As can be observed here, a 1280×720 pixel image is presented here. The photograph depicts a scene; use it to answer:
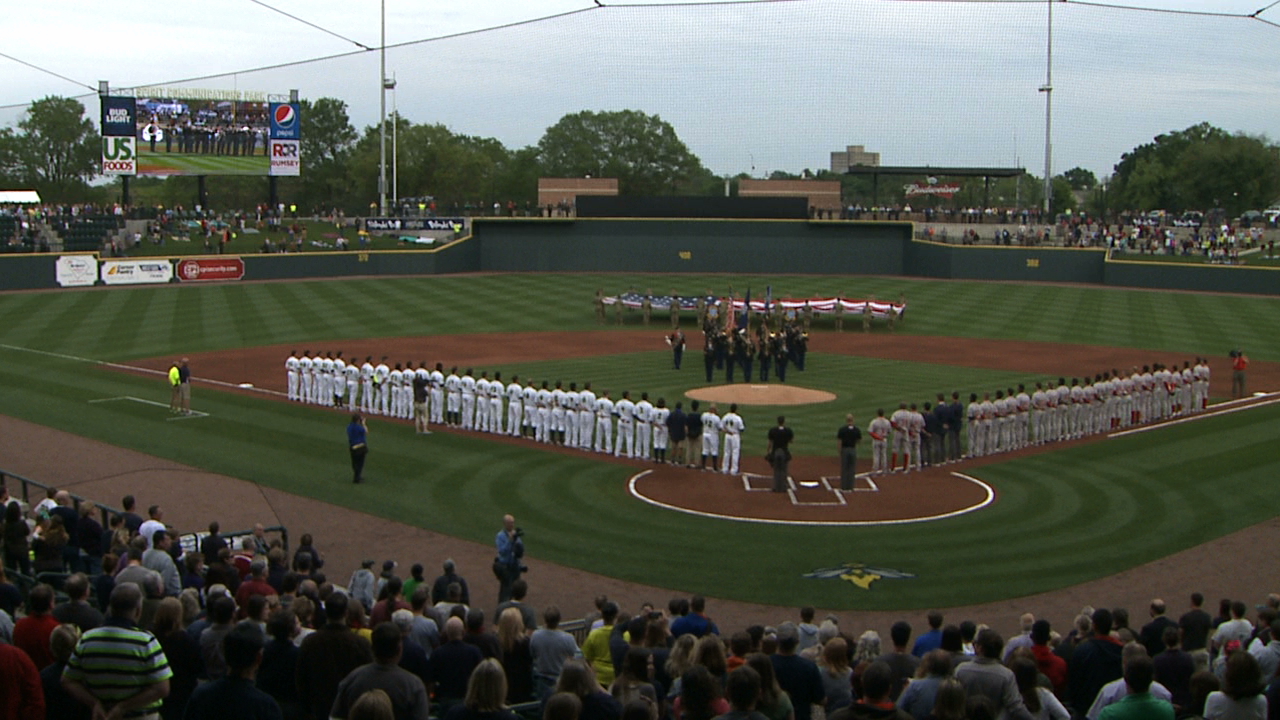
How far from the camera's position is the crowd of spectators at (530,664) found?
643 centimetres

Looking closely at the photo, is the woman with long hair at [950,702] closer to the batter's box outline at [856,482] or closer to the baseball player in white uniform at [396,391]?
the batter's box outline at [856,482]

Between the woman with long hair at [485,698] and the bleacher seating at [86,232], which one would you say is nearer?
the woman with long hair at [485,698]

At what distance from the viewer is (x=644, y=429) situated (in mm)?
23125

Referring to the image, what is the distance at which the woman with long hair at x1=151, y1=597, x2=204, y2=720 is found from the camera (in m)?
7.67

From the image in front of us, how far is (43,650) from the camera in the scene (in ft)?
25.2

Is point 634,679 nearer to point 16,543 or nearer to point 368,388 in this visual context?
Result: point 16,543

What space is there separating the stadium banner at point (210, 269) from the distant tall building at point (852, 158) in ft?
139

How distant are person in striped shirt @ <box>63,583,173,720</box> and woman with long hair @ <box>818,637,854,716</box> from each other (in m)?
4.23

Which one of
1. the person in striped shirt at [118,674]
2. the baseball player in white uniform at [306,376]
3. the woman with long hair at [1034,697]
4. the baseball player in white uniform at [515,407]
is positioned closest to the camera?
the person in striped shirt at [118,674]

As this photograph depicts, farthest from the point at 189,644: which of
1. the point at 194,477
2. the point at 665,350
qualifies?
the point at 665,350

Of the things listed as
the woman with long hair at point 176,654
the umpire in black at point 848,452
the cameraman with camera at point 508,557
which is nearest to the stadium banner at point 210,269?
the umpire in black at point 848,452

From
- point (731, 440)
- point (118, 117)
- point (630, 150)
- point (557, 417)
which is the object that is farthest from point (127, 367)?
point (630, 150)

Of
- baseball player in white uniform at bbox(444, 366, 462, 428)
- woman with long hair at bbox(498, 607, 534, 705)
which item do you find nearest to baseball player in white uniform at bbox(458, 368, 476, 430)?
baseball player in white uniform at bbox(444, 366, 462, 428)

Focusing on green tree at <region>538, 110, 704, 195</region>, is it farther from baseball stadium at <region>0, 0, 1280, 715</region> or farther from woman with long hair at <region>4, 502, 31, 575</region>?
woman with long hair at <region>4, 502, 31, 575</region>
